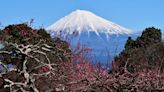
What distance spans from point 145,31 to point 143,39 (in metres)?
0.82

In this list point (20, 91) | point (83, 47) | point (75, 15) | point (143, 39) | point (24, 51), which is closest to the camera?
point (20, 91)

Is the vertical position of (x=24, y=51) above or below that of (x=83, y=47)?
below

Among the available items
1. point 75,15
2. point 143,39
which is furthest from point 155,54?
point 75,15

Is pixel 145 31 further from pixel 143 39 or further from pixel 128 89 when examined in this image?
pixel 128 89

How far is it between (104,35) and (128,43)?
298 feet

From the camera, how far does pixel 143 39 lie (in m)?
36.8

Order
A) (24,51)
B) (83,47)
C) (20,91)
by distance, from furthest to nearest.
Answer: (83,47)
(24,51)
(20,91)

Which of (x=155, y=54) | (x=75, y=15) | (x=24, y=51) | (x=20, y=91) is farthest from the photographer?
(x=75, y=15)

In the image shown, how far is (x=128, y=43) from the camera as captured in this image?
3775 centimetres

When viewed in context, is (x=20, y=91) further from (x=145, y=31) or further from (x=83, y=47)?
(x=145, y=31)

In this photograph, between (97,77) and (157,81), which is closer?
(97,77)

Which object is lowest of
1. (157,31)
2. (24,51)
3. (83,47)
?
(24,51)

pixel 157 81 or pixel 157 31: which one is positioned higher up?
pixel 157 31

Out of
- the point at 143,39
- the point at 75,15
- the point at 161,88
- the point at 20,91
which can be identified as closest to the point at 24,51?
the point at 20,91
